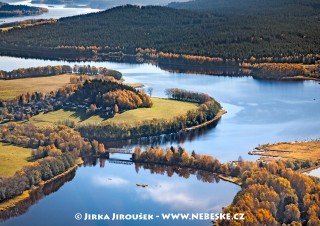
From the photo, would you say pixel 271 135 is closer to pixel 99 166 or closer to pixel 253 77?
pixel 99 166

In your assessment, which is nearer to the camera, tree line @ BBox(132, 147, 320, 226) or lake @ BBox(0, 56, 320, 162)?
tree line @ BBox(132, 147, 320, 226)

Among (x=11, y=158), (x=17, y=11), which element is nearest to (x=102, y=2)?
(x=17, y=11)

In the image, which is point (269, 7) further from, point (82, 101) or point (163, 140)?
point (163, 140)

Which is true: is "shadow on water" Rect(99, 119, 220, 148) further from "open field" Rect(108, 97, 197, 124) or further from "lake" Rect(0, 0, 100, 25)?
"lake" Rect(0, 0, 100, 25)

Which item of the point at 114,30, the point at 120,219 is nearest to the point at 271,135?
the point at 120,219

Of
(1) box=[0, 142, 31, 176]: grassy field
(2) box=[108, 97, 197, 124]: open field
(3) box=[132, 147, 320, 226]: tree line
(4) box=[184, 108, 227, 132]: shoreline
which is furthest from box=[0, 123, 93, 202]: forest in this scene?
(4) box=[184, 108, 227, 132]: shoreline

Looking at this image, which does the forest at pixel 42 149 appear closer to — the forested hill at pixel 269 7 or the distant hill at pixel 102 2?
the forested hill at pixel 269 7
